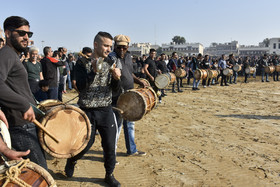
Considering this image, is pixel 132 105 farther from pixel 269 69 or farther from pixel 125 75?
pixel 269 69

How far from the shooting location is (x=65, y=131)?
2.81 metres

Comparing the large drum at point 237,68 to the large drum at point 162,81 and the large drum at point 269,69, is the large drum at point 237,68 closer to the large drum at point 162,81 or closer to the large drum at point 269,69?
the large drum at point 269,69

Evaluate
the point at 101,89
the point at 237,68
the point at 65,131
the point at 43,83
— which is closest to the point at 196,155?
the point at 101,89

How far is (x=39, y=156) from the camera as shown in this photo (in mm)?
2441

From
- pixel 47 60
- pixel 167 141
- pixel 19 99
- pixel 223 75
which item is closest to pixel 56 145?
pixel 19 99

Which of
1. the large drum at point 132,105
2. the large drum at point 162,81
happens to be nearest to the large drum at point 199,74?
the large drum at point 162,81

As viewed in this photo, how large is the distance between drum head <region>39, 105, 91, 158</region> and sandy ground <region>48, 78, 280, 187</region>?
1.14 meters

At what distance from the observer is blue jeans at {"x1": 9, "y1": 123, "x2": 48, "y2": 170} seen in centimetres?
232

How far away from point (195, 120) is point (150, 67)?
3151mm

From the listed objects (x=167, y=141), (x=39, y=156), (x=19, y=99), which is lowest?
(x=167, y=141)

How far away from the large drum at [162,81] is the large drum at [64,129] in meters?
6.59

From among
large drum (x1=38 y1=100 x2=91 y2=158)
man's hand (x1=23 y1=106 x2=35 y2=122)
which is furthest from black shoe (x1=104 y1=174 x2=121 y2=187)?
man's hand (x1=23 y1=106 x2=35 y2=122)

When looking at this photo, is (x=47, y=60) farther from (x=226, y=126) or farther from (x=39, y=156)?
(x=226, y=126)

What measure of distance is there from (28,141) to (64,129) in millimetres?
466
